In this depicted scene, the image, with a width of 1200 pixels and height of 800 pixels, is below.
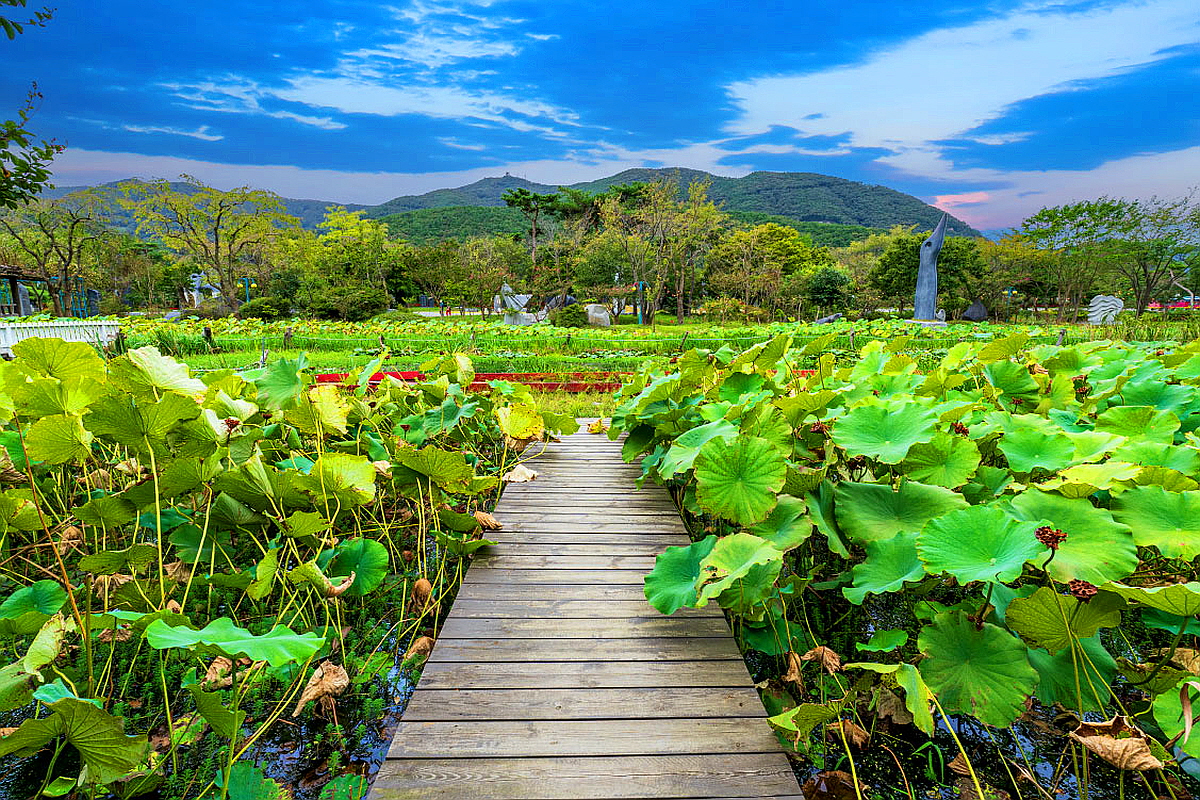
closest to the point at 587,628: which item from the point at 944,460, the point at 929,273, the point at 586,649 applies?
the point at 586,649

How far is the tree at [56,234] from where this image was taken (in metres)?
A: 22.8

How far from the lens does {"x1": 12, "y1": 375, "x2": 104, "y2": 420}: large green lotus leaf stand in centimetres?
176

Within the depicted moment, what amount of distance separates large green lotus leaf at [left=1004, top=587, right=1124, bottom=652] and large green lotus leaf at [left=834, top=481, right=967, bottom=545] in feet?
1.21

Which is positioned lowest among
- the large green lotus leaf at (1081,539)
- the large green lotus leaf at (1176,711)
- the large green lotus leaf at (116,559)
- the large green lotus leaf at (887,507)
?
the large green lotus leaf at (1176,711)

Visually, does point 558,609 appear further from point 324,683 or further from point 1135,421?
point 1135,421

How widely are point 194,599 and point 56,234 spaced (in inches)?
1207

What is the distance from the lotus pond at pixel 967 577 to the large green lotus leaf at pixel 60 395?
1.81 m

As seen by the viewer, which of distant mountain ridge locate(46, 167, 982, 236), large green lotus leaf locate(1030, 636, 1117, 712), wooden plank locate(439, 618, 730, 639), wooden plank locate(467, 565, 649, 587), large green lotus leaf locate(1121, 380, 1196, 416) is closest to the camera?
large green lotus leaf locate(1030, 636, 1117, 712)

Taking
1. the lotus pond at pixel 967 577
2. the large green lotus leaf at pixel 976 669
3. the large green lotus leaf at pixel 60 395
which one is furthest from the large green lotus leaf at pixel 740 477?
the large green lotus leaf at pixel 60 395

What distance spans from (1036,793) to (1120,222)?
101ft

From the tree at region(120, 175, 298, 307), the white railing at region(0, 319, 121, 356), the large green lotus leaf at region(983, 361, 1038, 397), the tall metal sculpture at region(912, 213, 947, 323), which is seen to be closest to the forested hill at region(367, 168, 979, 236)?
the tree at region(120, 175, 298, 307)

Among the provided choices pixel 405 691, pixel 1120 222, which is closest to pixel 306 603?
pixel 405 691

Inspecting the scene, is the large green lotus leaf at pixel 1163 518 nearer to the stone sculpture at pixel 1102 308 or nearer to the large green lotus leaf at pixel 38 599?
the large green lotus leaf at pixel 38 599

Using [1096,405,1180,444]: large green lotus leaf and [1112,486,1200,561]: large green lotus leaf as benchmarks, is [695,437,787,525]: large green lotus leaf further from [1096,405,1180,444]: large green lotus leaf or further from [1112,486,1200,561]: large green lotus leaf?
[1096,405,1180,444]: large green lotus leaf
